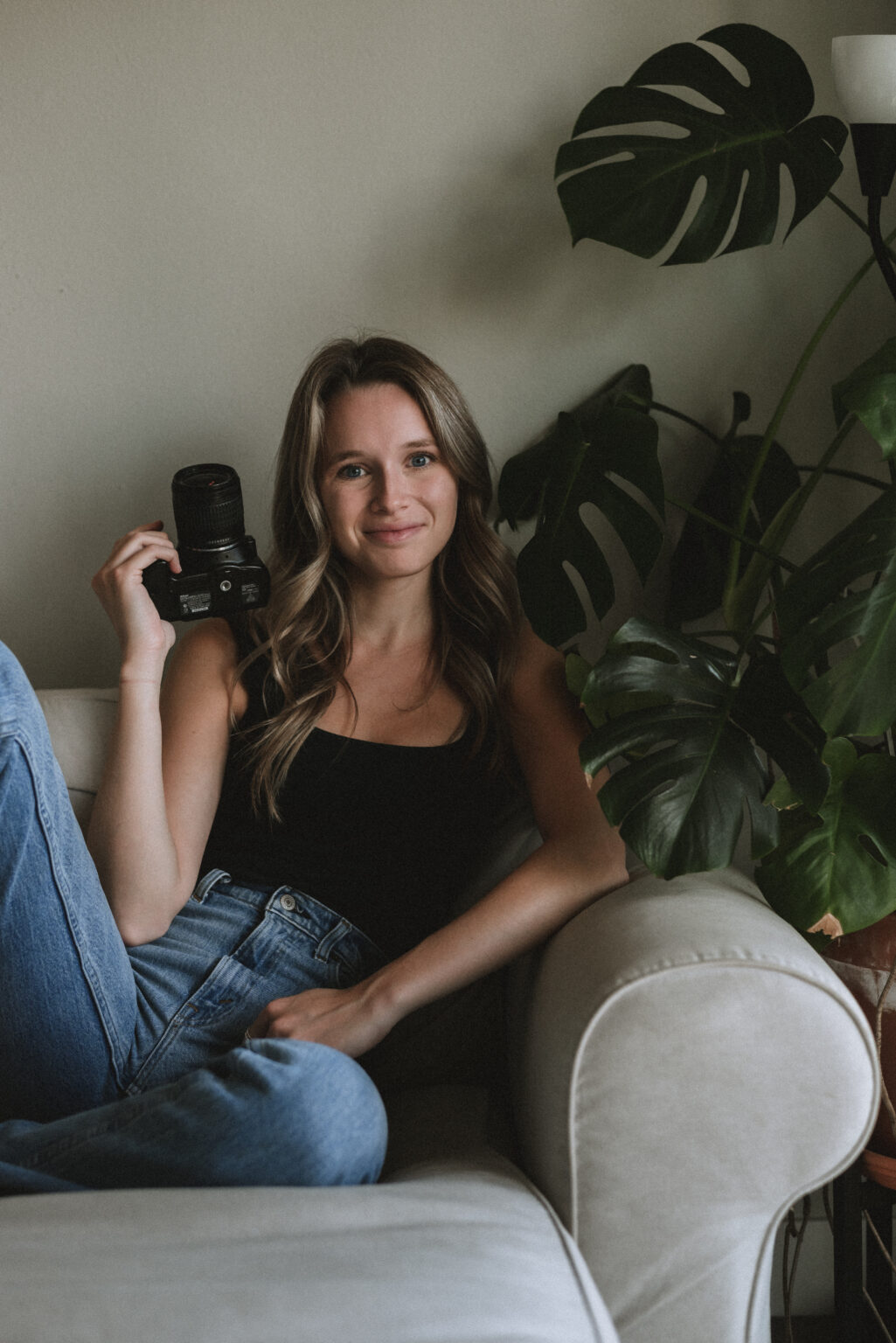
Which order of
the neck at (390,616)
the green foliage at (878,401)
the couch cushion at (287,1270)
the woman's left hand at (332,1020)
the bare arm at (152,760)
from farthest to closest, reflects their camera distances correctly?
the neck at (390,616) → the bare arm at (152,760) → the woman's left hand at (332,1020) → the green foliage at (878,401) → the couch cushion at (287,1270)

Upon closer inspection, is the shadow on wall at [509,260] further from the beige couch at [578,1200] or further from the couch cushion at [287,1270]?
the couch cushion at [287,1270]

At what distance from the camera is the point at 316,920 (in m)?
1.30

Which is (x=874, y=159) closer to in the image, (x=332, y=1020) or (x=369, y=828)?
(x=369, y=828)

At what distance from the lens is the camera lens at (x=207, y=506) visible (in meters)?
1.29

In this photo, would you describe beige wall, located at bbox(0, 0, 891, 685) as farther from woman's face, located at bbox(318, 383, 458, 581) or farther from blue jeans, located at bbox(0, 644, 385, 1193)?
blue jeans, located at bbox(0, 644, 385, 1193)

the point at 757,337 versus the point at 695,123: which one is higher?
the point at 695,123

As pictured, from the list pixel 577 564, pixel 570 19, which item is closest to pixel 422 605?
pixel 577 564

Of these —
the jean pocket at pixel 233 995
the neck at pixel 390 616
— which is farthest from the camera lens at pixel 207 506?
the jean pocket at pixel 233 995

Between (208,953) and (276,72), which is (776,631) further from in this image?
(276,72)

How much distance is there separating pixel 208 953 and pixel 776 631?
2.69 ft

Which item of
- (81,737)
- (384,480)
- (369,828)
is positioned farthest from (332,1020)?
(384,480)

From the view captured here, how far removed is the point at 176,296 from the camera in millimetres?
1608

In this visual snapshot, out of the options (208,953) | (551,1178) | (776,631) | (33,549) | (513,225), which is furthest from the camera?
(33,549)

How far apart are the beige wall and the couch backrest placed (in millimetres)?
376
